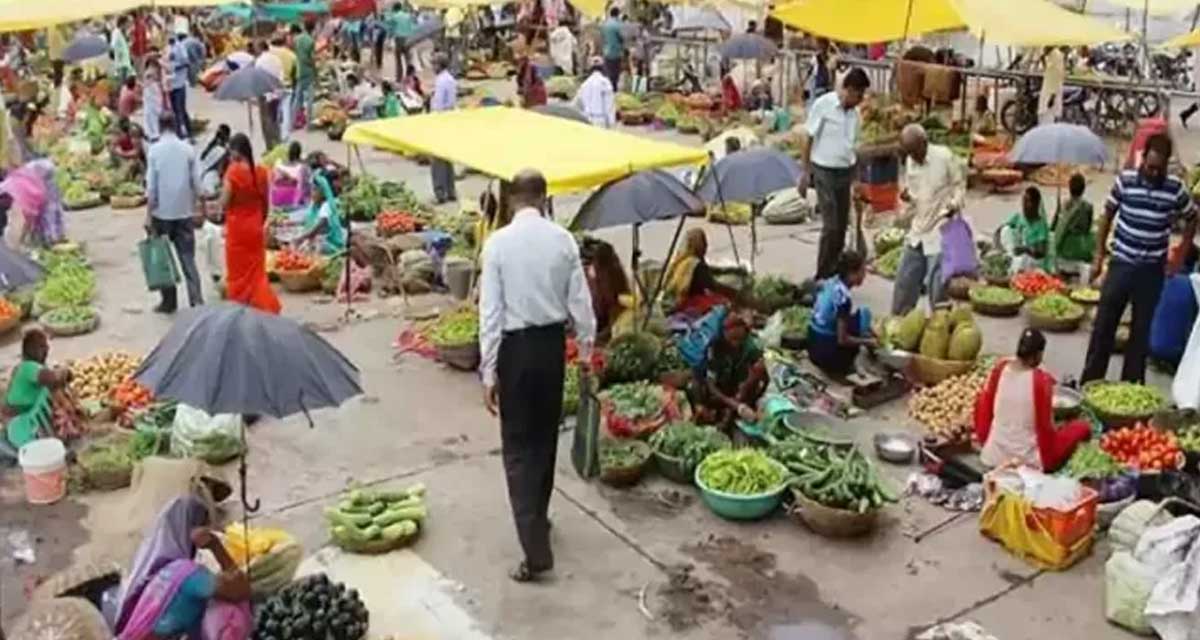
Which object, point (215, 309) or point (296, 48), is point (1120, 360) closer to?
point (215, 309)

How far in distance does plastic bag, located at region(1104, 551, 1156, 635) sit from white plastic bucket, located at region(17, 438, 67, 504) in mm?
5824

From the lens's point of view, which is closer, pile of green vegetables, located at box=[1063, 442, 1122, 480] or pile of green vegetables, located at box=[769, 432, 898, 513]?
pile of green vegetables, located at box=[769, 432, 898, 513]

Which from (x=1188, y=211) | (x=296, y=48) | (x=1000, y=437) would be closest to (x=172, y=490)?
(x=1000, y=437)

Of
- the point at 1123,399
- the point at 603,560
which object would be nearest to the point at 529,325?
the point at 603,560

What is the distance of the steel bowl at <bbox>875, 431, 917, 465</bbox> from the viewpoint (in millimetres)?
8227

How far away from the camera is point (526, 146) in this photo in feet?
29.5

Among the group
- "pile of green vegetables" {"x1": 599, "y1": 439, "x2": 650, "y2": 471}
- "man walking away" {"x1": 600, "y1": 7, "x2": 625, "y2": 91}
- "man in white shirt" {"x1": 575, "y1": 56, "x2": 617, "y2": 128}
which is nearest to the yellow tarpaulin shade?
"pile of green vegetables" {"x1": 599, "y1": 439, "x2": 650, "y2": 471}

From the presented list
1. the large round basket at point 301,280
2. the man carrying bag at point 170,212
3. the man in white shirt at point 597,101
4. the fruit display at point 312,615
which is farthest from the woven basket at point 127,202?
the fruit display at point 312,615

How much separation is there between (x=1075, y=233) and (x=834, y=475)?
18.9 ft

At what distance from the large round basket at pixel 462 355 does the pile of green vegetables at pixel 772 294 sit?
247cm

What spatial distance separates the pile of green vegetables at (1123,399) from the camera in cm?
843

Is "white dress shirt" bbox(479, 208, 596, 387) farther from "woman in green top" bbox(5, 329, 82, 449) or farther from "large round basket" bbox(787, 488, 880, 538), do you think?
"woman in green top" bbox(5, 329, 82, 449)

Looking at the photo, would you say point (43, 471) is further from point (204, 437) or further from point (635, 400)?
point (635, 400)

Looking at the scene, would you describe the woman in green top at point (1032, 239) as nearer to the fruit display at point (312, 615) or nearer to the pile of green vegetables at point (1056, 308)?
the pile of green vegetables at point (1056, 308)
